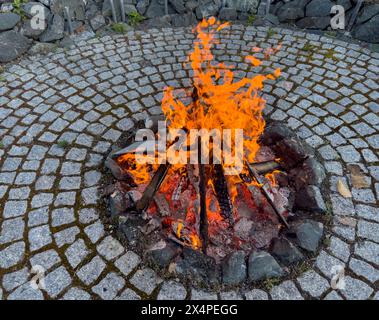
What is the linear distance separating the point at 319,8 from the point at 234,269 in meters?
6.12

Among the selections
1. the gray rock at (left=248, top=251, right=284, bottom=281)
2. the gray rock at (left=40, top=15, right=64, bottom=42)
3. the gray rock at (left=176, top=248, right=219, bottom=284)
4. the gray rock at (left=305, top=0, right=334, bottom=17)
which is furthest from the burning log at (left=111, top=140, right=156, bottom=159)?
the gray rock at (left=305, top=0, right=334, bottom=17)

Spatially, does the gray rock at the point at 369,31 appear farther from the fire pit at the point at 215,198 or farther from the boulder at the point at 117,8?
the boulder at the point at 117,8

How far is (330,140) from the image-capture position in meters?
4.52

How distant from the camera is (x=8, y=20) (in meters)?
6.30

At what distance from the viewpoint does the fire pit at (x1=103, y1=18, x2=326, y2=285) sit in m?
3.20

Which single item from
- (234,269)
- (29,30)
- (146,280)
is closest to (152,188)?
(146,280)

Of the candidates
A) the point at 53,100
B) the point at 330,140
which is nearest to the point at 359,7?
the point at 330,140

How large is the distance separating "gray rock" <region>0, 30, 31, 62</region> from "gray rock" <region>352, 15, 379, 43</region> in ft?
21.3

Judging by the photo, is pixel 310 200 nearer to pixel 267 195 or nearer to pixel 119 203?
pixel 267 195

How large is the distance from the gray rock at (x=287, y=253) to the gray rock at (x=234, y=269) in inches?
14.3

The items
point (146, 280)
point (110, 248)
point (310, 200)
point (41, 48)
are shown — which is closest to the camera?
point (146, 280)

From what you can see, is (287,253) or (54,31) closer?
(287,253)

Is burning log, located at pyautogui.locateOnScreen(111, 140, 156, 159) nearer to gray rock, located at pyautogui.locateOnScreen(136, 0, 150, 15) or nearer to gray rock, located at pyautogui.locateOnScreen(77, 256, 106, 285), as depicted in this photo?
gray rock, located at pyautogui.locateOnScreen(77, 256, 106, 285)
